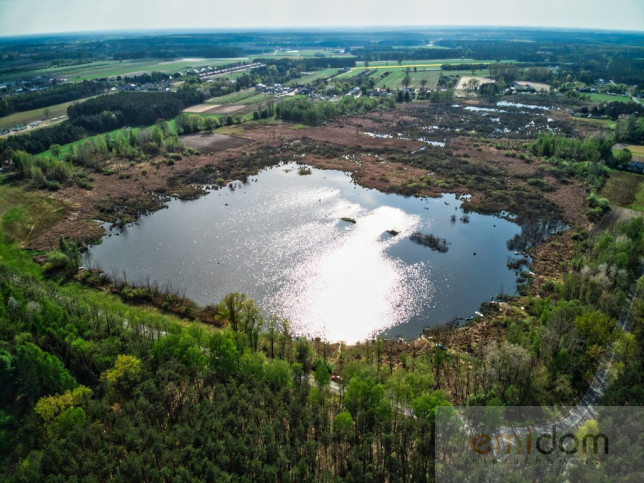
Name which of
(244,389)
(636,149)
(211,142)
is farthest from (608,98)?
(244,389)

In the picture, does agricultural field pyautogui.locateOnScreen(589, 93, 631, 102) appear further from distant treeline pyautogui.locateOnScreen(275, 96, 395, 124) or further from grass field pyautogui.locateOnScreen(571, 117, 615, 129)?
distant treeline pyautogui.locateOnScreen(275, 96, 395, 124)

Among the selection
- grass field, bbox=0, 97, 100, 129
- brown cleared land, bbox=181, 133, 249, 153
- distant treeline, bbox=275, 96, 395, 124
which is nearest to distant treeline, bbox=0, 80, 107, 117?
grass field, bbox=0, 97, 100, 129

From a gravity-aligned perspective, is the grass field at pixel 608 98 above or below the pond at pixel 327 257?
above

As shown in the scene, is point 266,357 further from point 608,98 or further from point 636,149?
point 608,98

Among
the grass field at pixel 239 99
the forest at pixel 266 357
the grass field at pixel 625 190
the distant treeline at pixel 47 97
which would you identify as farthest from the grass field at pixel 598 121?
the distant treeline at pixel 47 97

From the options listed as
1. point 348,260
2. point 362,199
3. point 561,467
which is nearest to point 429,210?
point 362,199

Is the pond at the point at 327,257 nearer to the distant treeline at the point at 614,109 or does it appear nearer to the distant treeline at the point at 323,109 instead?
the distant treeline at the point at 323,109
